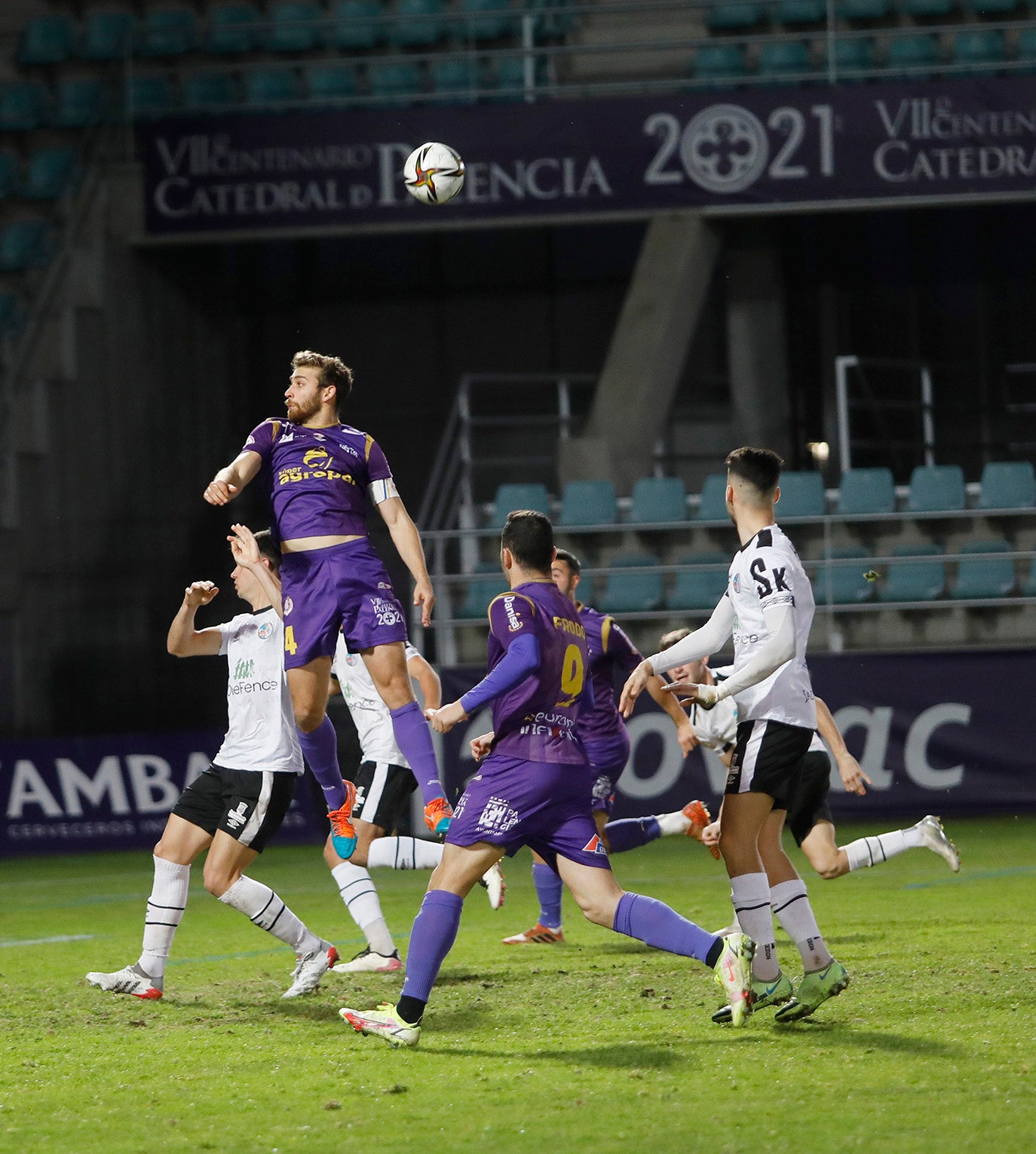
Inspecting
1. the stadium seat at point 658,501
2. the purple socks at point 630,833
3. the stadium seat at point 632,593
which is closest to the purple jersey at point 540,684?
the purple socks at point 630,833

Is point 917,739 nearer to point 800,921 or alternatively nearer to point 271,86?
point 800,921

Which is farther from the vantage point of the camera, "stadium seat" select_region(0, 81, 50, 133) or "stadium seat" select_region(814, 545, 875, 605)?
"stadium seat" select_region(0, 81, 50, 133)

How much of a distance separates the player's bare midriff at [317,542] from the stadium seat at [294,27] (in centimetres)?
1285

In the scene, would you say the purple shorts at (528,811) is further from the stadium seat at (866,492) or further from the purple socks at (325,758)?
the stadium seat at (866,492)

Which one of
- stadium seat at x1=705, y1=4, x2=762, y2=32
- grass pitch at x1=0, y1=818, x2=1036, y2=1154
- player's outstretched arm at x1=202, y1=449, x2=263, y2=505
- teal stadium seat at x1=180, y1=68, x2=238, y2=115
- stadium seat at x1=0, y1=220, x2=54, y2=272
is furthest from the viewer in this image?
stadium seat at x1=705, y1=4, x2=762, y2=32

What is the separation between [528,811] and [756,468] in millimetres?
1437

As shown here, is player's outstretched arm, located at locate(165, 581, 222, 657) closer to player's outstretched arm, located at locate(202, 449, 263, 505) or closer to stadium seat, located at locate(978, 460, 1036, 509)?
player's outstretched arm, located at locate(202, 449, 263, 505)

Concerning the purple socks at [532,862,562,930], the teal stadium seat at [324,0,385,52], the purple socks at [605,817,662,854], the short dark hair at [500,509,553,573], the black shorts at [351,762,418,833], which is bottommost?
the purple socks at [532,862,562,930]

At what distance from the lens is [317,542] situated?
7.19m

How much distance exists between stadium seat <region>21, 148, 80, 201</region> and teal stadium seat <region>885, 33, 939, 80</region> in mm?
9156

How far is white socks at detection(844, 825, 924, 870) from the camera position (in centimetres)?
848

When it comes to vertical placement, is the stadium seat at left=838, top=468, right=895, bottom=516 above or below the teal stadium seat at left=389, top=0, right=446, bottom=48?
below

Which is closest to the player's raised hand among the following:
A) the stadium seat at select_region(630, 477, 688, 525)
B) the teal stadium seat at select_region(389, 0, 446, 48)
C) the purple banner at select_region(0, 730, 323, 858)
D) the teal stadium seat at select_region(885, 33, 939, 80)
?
the purple banner at select_region(0, 730, 323, 858)

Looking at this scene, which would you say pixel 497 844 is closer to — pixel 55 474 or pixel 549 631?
pixel 549 631
